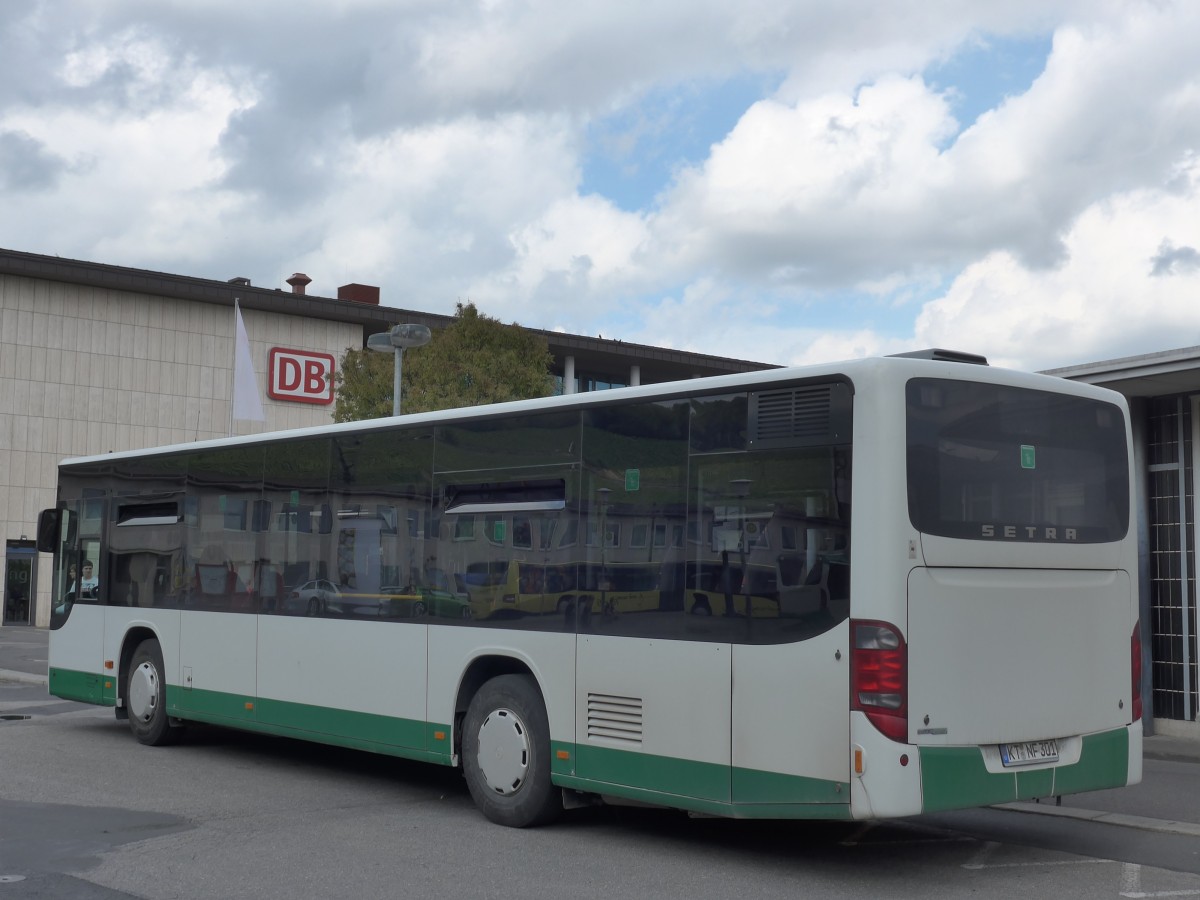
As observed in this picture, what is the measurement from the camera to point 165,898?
290 inches

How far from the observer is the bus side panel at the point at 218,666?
40.9 feet

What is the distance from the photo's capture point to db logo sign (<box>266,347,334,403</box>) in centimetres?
4994

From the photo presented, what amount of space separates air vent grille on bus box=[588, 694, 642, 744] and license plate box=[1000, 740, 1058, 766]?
2.12 m

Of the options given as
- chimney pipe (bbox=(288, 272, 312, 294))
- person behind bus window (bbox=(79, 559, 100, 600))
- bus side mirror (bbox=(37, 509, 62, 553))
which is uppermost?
chimney pipe (bbox=(288, 272, 312, 294))

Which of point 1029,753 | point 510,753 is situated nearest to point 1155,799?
point 1029,753

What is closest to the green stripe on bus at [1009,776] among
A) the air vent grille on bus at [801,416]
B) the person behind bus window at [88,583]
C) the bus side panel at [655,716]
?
the bus side panel at [655,716]

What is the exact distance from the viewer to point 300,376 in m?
50.6

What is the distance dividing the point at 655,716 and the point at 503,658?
5.54 ft

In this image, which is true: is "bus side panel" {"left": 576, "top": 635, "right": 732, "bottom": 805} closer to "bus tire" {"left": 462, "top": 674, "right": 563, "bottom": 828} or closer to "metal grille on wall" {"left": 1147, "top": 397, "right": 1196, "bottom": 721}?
"bus tire" {"left": 462, "top": 674, "right": 563, "bottom": 828}

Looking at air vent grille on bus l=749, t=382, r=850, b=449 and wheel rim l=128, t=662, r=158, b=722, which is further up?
air vent grille on bus l=749, t=382, r=850, b=449

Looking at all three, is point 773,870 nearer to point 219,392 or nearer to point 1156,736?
point 1156,736

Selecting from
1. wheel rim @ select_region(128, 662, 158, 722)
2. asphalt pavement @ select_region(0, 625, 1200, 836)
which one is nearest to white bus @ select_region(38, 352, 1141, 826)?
asphalt pavement @ select_region(0, 625, 1200, 836)

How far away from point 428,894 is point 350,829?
2.14m

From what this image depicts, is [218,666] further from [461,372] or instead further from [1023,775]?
[461,372]
